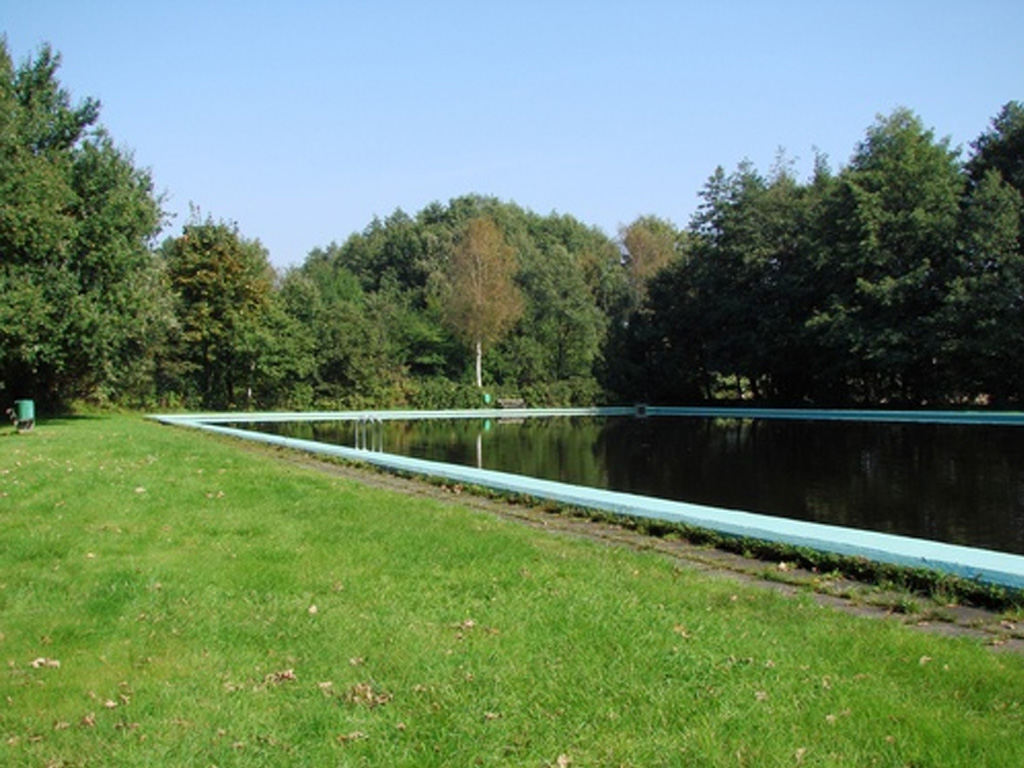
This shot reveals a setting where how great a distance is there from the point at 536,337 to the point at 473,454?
20.9m

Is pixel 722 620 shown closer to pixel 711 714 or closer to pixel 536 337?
pixel 711 714

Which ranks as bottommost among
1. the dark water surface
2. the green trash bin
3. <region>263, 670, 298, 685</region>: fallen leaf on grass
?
the dark water surface

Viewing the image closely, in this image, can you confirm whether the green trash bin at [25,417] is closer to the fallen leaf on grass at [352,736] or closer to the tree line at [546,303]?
the tree line at [546,303]

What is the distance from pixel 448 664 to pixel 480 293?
92.2ft

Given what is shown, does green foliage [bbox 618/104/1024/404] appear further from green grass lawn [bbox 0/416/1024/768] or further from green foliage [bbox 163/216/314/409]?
green grass lawn [bbox 0/416/1024/768]

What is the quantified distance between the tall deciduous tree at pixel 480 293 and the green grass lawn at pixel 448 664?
25951 millimetres

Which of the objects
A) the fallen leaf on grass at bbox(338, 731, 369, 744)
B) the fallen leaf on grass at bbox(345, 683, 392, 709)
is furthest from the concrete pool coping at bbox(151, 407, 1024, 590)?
the fallen leaf on grass at bbox(338, 731, 369, 744)

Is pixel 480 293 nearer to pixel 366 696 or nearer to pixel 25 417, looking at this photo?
pixel 25 417

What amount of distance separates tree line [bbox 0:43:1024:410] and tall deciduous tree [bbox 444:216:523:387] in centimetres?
8

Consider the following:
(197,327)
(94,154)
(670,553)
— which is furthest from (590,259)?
(670,553)

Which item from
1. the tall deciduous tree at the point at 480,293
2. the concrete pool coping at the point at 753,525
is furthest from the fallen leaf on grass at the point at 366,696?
the tall deciduous tree at the point at 480,293

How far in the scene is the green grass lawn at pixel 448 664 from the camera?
2.28 m

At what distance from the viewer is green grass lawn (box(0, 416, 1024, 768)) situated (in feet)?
7.49

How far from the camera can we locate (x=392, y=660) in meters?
2.93
